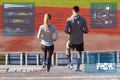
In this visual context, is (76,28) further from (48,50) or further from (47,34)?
(48,50)

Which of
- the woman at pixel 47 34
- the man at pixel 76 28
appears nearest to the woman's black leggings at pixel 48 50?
the woman at pixel 47 34

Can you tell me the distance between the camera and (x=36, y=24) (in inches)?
612

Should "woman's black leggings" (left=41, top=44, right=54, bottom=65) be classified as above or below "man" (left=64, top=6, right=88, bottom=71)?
below

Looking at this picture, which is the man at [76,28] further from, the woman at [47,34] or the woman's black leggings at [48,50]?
the woman's black leggings at [48,50]

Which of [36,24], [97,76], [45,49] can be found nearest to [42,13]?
[36,24]

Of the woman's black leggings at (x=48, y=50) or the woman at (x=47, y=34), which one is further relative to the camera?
the woman's black leggings at (x=48, y=50)

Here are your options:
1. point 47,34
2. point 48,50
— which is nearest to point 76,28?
point 47,34

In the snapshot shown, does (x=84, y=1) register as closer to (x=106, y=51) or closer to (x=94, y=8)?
(x=94, y=8)

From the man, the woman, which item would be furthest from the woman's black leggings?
the man

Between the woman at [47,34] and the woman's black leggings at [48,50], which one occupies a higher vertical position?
the woman at [47,34]

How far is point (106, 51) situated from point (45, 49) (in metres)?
3.67

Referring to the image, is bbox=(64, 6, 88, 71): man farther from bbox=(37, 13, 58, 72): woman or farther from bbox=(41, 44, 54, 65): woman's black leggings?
bbox=(41, 44, 54, 65): woman's black leggings

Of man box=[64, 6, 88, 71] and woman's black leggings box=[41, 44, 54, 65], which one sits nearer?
man box=[64, 6, 88, 71]

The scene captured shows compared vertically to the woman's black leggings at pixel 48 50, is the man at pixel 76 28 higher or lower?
higher
